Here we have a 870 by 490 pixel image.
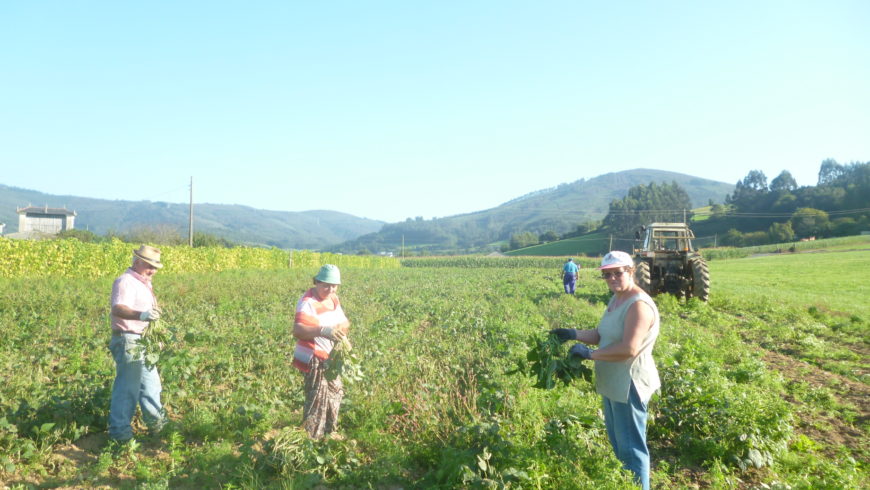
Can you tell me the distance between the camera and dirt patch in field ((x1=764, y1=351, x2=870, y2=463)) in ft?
16.3

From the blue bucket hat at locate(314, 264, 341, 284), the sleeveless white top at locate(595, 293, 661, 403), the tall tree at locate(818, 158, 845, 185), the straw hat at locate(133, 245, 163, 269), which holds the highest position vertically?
the tall tree at locate(818, 158, 845, 185)

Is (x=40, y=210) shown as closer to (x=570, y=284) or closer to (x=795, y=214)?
(x=570, y=284)

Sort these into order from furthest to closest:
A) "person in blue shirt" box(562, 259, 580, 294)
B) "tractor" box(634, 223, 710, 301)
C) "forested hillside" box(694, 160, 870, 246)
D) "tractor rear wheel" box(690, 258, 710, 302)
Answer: "forested hillside" box(694, 160, 870, 246) < "person in blue shirt" box(562, 259, 580, 294) < "tractor" box(634, 223, 710, 301) < "tractor rear wheel" box(690, 258, 710, 302)

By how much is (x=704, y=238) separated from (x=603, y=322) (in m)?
83.6

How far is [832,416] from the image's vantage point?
5.77m

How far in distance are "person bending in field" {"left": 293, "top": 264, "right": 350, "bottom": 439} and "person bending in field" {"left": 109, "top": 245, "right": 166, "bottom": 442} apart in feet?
4.99

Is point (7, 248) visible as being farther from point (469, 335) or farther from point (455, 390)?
point (455, 390)

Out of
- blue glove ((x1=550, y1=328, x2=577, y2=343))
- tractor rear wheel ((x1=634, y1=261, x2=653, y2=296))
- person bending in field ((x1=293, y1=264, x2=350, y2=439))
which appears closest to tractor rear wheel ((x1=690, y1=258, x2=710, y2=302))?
tractor rear wheel ((x1=634, y1=261, x2=653, y2=296))

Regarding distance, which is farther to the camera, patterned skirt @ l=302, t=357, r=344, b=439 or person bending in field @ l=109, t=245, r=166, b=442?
person bending in field @ l=109, t=245, r=166, b=442

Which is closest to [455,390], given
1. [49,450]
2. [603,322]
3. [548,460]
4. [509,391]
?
[509,391]

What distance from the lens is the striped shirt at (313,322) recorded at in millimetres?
4090

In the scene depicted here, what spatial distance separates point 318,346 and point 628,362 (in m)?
2.50

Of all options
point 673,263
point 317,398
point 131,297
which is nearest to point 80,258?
point 131,297

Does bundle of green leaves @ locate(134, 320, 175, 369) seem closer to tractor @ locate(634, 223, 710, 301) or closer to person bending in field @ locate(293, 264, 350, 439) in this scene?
person bending in field @ locate(293, 264, 350, 439)
